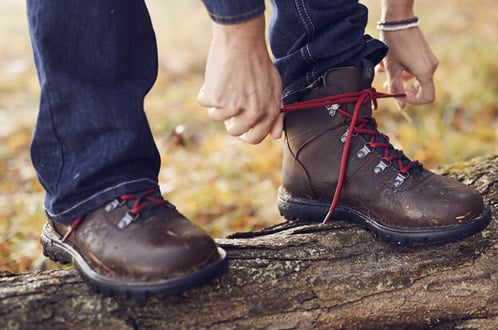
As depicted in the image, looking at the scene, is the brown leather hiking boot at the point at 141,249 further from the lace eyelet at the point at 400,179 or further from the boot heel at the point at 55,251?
the lace eyelet at the point at 400,179

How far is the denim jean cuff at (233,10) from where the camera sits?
1.23 meters

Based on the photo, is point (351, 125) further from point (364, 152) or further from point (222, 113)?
point (222, 113)

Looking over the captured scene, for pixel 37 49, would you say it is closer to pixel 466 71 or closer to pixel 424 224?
pixel 424 224

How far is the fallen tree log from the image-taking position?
1.29 metres

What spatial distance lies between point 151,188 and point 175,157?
2.25m

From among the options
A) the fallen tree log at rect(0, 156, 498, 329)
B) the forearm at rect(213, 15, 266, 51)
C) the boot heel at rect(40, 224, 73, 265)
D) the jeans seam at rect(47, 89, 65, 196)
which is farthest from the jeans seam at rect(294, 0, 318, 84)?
the boot heel at rect(40, 224, 73, 265)

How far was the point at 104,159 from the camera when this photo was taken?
135cm

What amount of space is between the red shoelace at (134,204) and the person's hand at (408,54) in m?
0.94

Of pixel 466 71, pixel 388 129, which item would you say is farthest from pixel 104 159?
pixel 466 71

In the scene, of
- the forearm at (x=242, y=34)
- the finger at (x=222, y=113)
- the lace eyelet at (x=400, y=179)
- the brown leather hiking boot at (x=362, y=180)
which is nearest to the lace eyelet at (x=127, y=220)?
the finger at (x=222, y=113)

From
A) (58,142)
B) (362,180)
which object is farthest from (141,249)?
(362,180)

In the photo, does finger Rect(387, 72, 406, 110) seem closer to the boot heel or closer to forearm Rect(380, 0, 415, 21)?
forearm Rect(380, 0, 415, 21)

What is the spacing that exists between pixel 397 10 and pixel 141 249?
112cm

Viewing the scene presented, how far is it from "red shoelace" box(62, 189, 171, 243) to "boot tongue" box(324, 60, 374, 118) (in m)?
0.58
